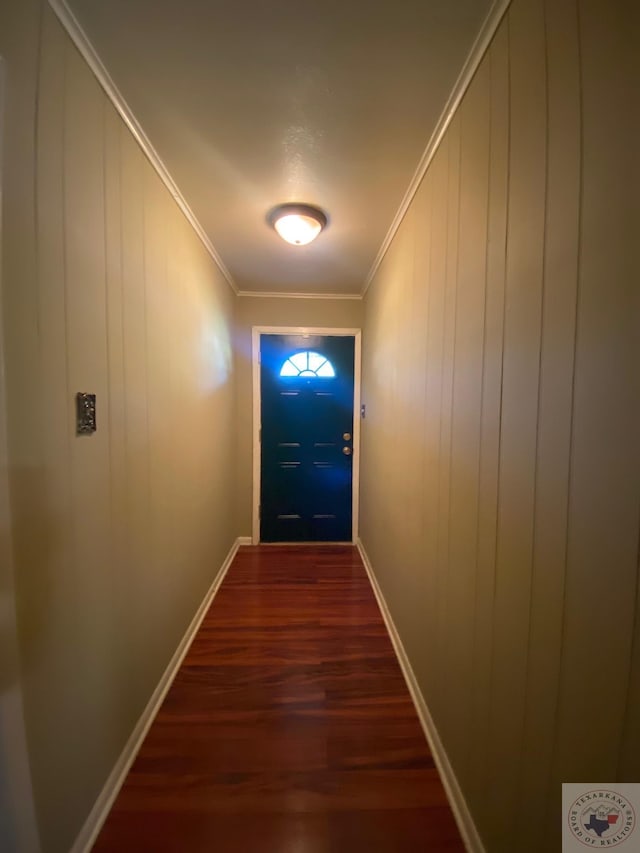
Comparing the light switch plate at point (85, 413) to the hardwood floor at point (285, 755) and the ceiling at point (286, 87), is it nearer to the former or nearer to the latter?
the ceiling at point (286, 87)

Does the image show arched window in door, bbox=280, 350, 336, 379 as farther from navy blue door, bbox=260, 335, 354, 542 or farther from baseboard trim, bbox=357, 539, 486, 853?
baseboard trim, bbox=357, 539, 486, 853

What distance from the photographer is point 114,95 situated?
1181 mm

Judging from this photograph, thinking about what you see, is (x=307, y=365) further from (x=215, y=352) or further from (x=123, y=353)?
(x=123, y=353)

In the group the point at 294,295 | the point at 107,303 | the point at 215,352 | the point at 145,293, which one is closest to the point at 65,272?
the point at 107,303

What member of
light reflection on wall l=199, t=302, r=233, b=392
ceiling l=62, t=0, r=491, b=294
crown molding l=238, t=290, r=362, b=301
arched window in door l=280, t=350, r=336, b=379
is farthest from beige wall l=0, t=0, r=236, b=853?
arched window in door l=280, t=350, r=336, b=379

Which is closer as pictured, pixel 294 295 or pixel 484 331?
pixel 484 331

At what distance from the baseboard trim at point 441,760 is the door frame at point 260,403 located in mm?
1472

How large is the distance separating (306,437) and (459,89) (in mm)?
2619

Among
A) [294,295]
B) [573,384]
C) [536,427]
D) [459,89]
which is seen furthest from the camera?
[294,295]

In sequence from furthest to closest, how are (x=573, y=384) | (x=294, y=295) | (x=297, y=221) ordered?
(x=294, y=295) → (x=297, y=221) → (x=573, y=384)

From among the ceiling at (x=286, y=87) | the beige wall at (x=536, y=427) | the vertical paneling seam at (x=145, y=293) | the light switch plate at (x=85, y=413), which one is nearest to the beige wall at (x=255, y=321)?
the ceiling at (x=286, y=87)

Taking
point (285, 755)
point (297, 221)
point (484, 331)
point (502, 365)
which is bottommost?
point (285, 755)

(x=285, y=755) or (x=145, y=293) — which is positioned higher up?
(x=145, y=293)

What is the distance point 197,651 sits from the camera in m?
1.90
